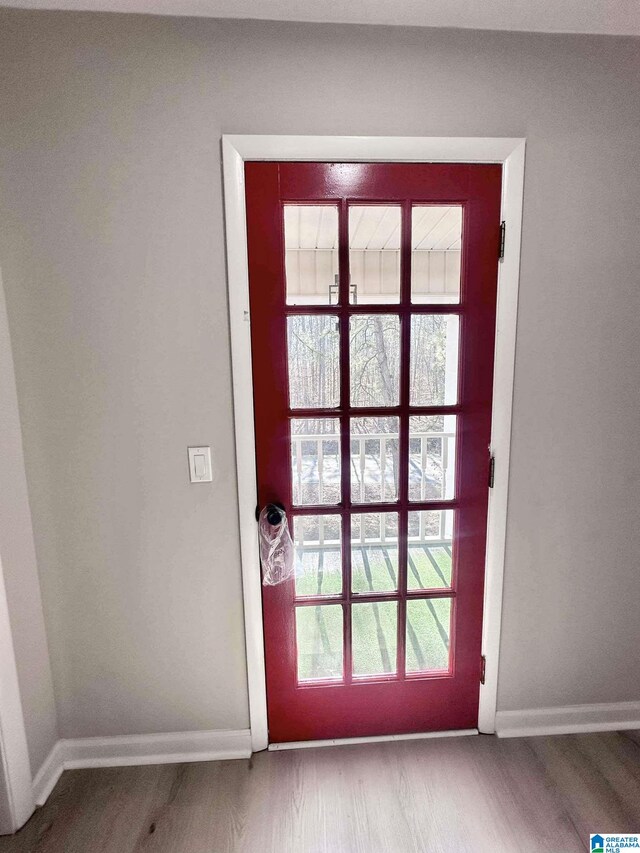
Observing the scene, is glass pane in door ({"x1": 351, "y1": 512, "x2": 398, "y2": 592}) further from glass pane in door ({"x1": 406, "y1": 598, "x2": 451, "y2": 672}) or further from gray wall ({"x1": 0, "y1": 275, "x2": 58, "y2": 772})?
gray wall ({"x1": 0, "y1": 275, "x2": 58, "y2": 772})

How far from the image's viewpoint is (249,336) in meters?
1.33

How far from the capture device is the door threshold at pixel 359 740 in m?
1.54

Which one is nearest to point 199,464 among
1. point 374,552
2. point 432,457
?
point 374,552

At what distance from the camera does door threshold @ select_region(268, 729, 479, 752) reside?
1.54 meters

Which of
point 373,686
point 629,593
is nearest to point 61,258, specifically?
point 373,686

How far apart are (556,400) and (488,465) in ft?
1.05

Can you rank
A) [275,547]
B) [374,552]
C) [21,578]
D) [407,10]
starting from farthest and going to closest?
[374,552] → [275,547] → [21,578] → [407,10]

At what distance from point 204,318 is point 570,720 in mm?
2016

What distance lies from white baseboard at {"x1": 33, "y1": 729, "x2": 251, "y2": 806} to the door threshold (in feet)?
0.46

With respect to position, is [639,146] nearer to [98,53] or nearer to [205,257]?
[205,257]

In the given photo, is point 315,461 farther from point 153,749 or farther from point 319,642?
Answer: point 153,749

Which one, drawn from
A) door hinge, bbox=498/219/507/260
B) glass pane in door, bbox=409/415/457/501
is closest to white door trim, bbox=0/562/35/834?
glass pane in door, bbox=409/415/457/501

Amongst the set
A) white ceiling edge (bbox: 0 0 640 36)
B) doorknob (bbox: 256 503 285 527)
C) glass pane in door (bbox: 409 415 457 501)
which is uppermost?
white ceiling edge (bbox: 0 0 640 36)

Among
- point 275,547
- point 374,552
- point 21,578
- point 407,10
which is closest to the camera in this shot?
point 407,10
